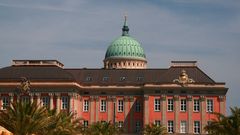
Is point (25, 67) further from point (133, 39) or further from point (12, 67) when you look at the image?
point (133, 39)

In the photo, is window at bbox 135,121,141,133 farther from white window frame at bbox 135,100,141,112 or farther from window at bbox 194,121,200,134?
window at bbox 194,121,200,134

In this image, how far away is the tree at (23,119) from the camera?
206 feet

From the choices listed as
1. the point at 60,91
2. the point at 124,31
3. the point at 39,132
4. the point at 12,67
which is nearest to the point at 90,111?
the point at 60,91

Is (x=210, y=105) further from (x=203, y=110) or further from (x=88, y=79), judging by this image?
(x=88, y=79)

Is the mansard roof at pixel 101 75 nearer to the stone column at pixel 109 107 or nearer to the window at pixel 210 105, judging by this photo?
the stone column at pixel 109 107

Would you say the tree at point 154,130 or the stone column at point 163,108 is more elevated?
the stone column at point 163,108

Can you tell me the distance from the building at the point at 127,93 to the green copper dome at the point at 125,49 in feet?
74.2

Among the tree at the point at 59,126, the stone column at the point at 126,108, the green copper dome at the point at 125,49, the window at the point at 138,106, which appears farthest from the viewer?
the green copper dome at the point at 125,49

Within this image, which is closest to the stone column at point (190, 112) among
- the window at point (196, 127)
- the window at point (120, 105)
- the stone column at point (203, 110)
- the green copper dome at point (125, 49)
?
the window at point (196, 127)

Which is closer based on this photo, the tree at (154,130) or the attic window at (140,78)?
the tree at (154,130)

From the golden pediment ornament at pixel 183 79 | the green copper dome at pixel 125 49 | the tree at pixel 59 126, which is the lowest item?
the tree at pixel 59 126

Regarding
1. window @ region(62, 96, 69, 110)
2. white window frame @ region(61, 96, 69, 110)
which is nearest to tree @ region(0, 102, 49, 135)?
white window frame @ region(61, 96, 69, 110)

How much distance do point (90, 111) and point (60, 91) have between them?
8770 millimetres

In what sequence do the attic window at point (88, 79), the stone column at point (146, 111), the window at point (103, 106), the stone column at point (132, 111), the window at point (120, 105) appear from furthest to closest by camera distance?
the attic window at point (88, 79)
the window at point (103, 106)
the window at point (120, 105)
the stone column at point (132, 111)
the stone column at point (146, 111)
